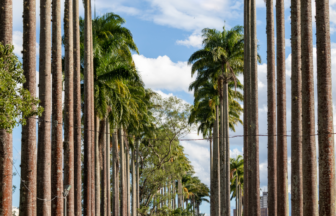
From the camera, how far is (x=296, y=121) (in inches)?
643

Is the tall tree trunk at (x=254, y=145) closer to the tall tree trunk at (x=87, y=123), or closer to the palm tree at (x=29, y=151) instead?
the tall tree trunk at (x=87, y=123)

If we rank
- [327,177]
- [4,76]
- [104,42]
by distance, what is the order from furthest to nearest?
1. [104,42]
2. [327,177]
3. [4,76]

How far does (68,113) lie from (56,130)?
268 cm

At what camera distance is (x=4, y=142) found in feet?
40.4

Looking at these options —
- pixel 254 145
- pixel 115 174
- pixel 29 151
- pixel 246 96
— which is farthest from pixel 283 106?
pixel 115 174

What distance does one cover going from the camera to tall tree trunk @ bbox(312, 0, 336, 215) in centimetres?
1311

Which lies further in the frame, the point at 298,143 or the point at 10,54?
the point at 298,143

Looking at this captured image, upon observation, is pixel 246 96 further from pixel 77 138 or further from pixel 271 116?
pixel 77 138

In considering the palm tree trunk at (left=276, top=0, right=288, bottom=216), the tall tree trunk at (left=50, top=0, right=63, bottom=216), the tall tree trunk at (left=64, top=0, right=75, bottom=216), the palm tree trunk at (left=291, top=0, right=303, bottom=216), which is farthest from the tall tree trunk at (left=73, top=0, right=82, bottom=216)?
the palm tree trunk at (left=291, top=0, right=303, bottom=216)

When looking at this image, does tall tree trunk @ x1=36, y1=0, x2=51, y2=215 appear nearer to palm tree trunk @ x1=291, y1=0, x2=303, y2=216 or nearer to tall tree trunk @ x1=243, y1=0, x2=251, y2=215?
palm tree trunk @ x1=291, y1=0, x2=303, y2=216

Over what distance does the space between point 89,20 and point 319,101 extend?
15.3 meters

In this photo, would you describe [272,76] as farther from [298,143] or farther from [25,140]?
[25,140]

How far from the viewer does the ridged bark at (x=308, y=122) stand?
13.9 metres

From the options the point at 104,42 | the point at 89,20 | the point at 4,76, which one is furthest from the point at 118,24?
the point at 4,76
